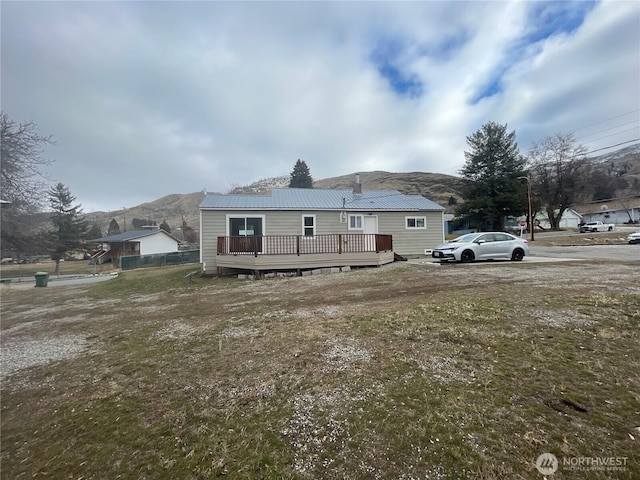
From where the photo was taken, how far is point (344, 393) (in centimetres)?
273

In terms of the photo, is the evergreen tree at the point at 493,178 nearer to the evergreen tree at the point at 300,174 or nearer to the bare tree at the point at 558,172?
the bare tree at the point at 558,172

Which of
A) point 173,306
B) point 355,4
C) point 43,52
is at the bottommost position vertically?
point 173,306

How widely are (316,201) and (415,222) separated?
6.08 metres

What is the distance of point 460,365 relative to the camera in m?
3.11

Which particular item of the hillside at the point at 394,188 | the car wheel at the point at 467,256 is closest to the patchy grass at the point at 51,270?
the hillside at the point at 394,188

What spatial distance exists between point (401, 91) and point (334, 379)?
20881 mm

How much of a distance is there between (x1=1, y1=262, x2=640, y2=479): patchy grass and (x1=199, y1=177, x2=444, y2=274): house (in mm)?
6499

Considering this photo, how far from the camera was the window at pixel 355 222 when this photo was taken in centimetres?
1562

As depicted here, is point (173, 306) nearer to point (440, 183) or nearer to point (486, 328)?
point (486, 328)

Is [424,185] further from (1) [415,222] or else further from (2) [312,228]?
(2) [312,228]

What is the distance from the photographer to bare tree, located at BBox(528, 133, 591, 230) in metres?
40.5

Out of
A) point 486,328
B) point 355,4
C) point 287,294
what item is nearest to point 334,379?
point 486,328

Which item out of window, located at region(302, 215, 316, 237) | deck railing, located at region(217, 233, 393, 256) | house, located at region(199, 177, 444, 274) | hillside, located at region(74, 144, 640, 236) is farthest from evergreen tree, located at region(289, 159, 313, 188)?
deck railing, located at region(217, 233, 393, 256)

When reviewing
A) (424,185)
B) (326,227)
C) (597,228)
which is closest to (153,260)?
(326,227)
